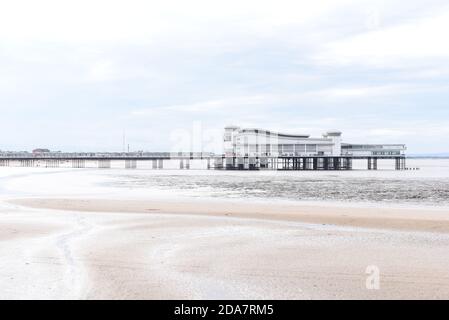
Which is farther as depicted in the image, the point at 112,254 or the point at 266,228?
the point at 266,228

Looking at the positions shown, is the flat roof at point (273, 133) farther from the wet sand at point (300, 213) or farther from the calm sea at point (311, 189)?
the wet sand at point (300, 213)

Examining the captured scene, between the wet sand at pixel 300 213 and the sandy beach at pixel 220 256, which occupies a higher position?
the sandy beach at pixel 220 256

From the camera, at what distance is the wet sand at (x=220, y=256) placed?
7.11 meters

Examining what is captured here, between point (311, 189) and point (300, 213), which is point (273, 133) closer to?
point (311, 189)

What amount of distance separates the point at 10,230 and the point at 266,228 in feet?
23.2

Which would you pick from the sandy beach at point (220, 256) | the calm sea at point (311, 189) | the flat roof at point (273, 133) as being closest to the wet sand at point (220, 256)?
the sandy beach at point (220, 256)

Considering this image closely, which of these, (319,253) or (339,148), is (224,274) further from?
(339,148)

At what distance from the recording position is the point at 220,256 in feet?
32.1

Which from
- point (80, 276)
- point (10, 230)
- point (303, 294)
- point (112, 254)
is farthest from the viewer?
point (10, 230)

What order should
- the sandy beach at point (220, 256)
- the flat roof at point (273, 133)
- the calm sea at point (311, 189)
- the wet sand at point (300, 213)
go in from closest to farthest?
the sandy beach at point (220, 256) < the wet sand at point (300, 213) < the calm sea at point (311, 189) < the flat roof at point (273, 133)

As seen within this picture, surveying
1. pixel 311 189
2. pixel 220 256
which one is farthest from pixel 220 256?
pixel 311 189

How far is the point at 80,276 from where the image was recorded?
25.7ft

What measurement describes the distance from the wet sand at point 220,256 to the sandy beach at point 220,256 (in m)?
0.02
